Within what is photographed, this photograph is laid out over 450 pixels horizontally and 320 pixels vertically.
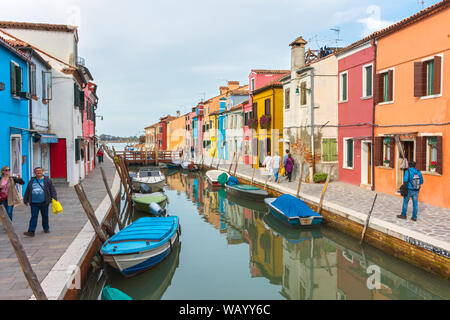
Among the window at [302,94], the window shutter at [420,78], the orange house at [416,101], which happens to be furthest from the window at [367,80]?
the window at [302,94]

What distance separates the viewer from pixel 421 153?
470 inches

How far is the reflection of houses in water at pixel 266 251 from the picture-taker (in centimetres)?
911

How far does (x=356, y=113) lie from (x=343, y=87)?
184 centimetres

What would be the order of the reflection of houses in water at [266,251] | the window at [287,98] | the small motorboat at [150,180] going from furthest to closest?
the window at [287,98] → the small motorboat at [150,180] → the reflection of houses in water at [266,251]

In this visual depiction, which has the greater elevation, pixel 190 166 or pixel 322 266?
pixel 190 166

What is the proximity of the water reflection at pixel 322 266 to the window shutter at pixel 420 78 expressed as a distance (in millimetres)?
5386

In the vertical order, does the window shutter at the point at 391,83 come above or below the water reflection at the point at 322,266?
above

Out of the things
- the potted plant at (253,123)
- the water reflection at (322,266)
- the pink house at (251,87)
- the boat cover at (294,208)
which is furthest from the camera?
the pink house at (251,87)

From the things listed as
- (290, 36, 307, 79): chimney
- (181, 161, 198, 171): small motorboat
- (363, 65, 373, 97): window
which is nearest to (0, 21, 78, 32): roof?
(290, 36, 307, 79): chimney

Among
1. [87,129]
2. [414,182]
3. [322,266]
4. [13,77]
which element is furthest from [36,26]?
[414,182]

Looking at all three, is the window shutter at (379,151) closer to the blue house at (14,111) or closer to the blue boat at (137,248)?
the blue boat at (137,248)

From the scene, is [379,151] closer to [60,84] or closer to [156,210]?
[156,210]
